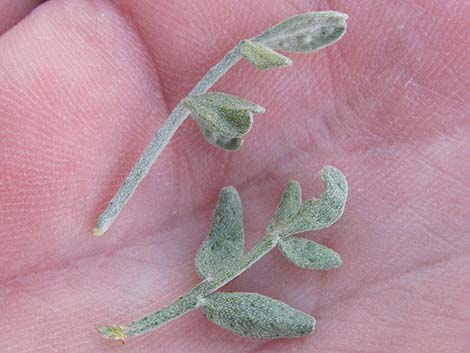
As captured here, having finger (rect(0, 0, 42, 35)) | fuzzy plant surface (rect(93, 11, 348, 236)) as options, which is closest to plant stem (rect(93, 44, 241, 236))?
fuzzy plant surface (rect(93, 11, 348, 236))

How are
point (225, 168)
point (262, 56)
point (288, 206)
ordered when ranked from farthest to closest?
point (225, 168) < point (288, 206) < point (262, 56)

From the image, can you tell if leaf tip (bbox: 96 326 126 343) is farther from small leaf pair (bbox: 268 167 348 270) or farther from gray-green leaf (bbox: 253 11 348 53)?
gray-green leaf (bbox: 253 11 348 53)

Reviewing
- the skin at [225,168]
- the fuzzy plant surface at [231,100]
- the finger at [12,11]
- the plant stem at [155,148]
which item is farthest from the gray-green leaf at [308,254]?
the finger at [12,11]

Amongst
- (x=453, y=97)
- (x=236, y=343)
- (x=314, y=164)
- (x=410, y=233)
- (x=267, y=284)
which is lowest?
(x=236, y=343)

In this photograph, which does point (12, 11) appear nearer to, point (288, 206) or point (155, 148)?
point (155, 148)

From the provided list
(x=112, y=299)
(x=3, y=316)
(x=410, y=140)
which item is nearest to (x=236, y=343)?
(x=112, y=299)

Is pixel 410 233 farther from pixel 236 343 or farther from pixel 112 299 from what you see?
pixel 112 299

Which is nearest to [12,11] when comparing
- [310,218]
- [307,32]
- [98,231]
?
[98,231]
